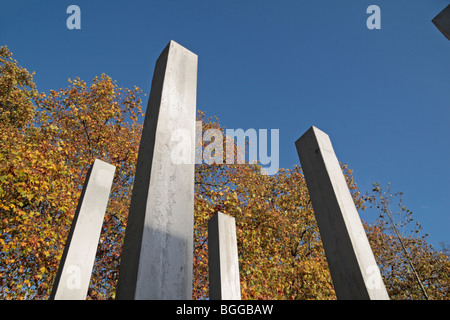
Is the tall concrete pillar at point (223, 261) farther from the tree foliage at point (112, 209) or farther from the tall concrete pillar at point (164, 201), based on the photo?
the tree foliage at point (112, 209)

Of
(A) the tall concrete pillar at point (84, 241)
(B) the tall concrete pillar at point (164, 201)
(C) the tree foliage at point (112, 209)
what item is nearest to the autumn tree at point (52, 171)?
(C) the tree foliage at point (112, 209)

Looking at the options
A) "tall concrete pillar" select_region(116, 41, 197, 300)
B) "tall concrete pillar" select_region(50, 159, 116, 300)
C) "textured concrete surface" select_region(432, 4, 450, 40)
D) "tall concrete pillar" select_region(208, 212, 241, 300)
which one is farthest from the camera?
"tall concrete pillar" select_region(208, 212, 241, 300)

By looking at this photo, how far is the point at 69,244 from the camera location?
12.9ft

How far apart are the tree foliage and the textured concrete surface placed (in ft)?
33.2

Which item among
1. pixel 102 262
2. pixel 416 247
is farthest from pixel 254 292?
pixel 416 247

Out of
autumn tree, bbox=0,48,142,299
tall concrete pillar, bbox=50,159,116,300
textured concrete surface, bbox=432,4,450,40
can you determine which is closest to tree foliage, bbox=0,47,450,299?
autumn tree, bbox=0,48,142,299

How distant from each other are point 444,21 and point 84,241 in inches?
209

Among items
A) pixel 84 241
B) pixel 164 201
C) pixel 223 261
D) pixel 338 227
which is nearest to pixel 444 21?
pixel 338 227

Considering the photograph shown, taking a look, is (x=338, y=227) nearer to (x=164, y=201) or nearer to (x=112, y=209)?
(x=164, y=201)

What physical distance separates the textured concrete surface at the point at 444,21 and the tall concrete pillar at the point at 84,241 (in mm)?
5019

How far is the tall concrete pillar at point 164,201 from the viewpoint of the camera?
1895mm

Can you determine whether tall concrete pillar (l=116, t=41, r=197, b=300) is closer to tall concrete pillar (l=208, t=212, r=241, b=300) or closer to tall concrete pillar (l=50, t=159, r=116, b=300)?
tall concrete pillar (l=50, t=159, r=116, b=300)

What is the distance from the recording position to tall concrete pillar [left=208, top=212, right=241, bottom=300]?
4.43 m

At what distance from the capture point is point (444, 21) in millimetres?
3152
